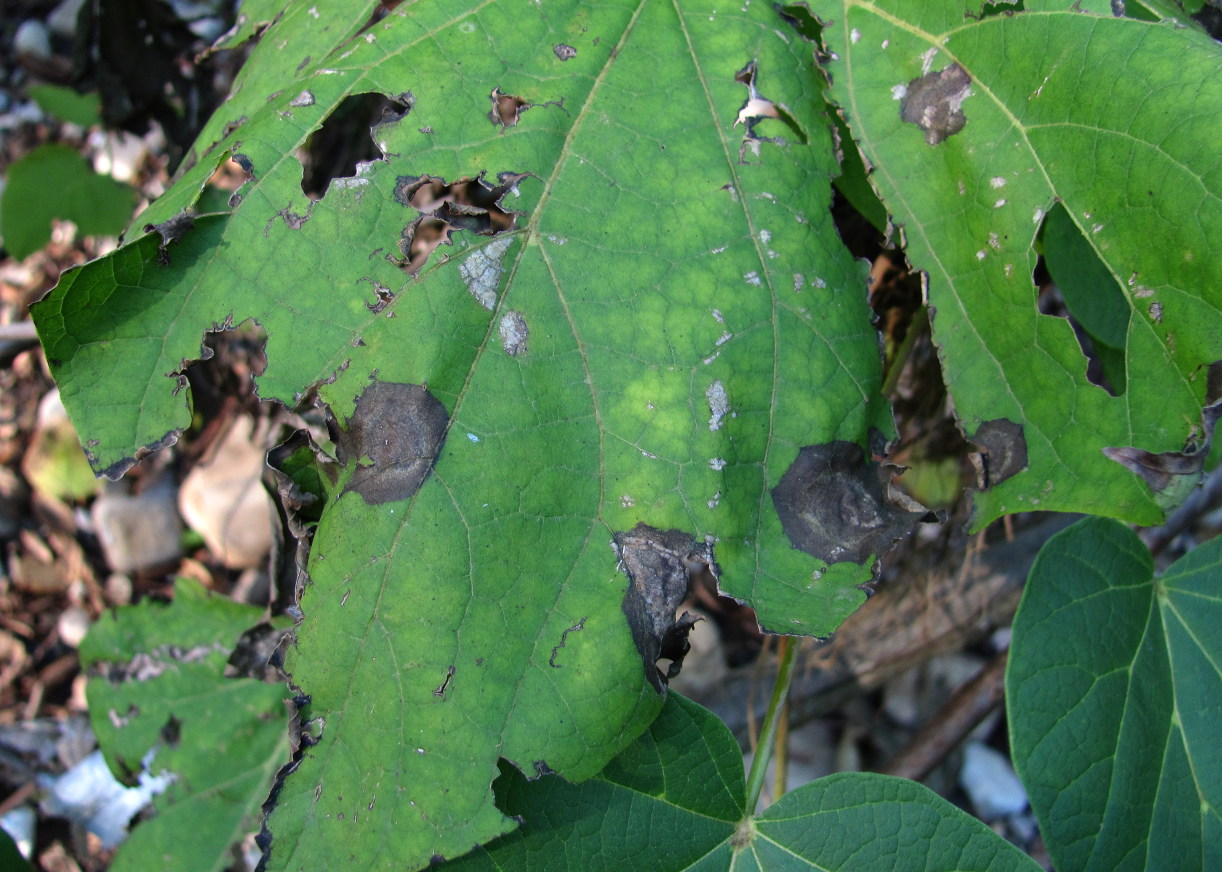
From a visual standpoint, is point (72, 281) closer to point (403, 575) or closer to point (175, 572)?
point (403, 575)

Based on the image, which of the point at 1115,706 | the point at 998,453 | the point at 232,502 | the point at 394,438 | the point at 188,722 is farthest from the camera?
the point at 232,502

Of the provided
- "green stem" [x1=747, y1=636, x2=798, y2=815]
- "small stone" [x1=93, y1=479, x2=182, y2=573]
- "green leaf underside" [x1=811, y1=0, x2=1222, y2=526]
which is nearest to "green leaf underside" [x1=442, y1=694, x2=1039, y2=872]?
"green stem" [x1=747, y1=636, x2=798, y2=815]

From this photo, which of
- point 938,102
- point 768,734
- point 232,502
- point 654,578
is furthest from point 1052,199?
point 232,502

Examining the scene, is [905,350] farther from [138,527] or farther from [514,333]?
[138,527]

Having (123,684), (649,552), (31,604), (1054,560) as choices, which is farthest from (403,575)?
(31,604)

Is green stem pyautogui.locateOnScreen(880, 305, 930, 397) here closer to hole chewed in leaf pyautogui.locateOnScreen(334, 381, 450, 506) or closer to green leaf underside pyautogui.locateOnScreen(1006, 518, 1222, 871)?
green leaf underside pyautogui.locateOnScreen(1006, 518, 1222, 871)

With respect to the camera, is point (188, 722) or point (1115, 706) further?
point (188, 722)
